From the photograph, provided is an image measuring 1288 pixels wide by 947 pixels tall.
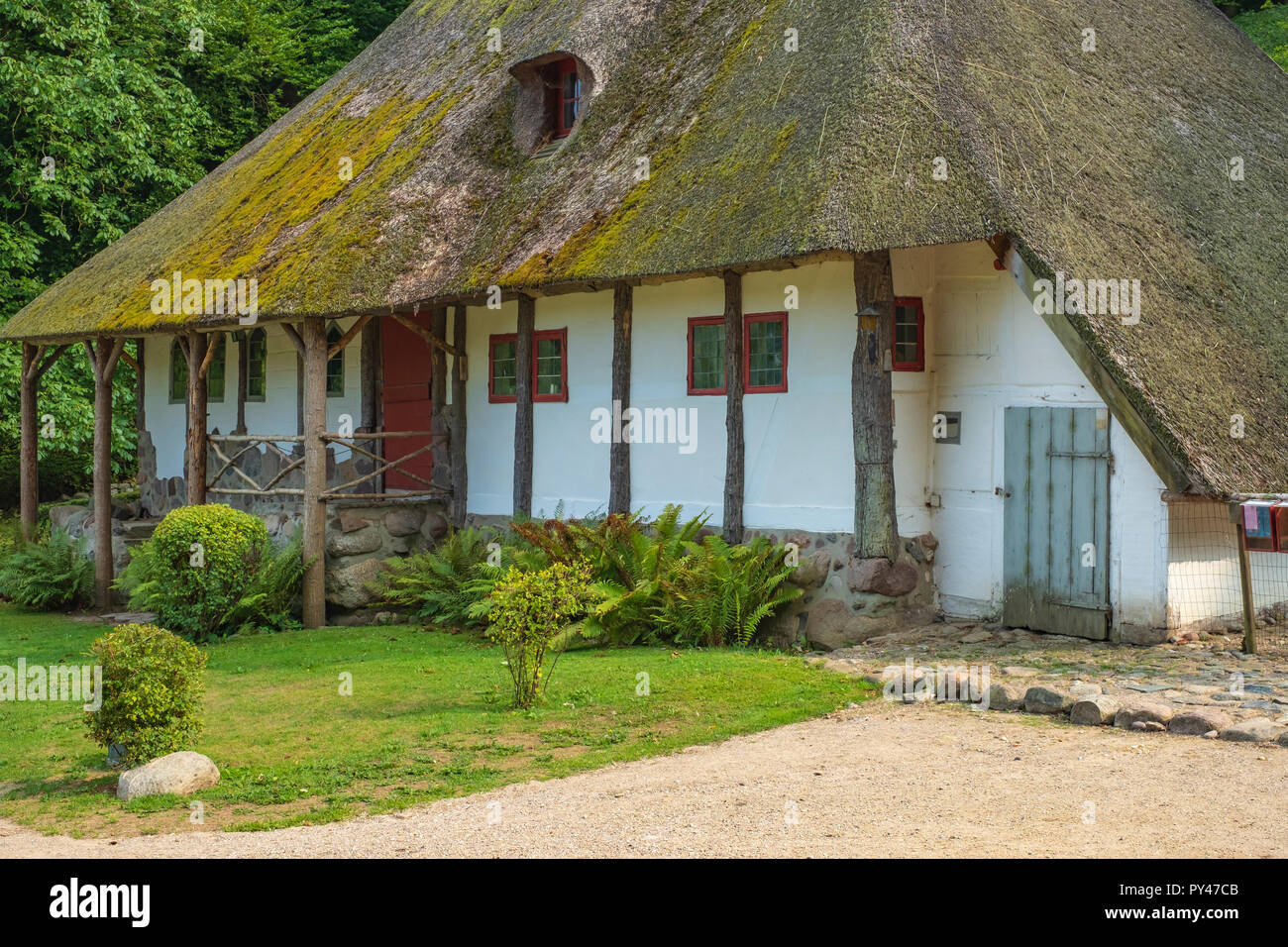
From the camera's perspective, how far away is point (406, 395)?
57.9 feet

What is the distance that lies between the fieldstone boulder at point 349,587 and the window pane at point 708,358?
15.3 feet

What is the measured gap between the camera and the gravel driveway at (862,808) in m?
6.42

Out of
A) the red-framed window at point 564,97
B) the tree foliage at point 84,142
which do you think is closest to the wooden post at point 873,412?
the red-framed window at point 564,97

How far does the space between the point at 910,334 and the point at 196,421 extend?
9104mm

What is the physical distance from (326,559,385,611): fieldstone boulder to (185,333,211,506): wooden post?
2522 mm

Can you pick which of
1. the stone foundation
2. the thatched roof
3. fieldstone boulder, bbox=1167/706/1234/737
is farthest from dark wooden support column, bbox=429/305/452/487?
fieldstone boulder, bbox=1167/706/1234/737

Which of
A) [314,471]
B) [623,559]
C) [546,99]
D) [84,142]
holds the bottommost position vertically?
[623,559]

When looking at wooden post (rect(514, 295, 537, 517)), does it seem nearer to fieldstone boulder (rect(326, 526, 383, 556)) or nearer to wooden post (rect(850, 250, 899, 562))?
fieldstone boulder (rect(326, 526, 383, 556))

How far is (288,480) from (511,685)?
319 inches

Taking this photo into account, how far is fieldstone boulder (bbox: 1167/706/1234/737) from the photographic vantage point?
8.70 meters

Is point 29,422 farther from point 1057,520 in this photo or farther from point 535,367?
point 1057,520

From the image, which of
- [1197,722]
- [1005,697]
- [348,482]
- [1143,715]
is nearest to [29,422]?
[348,482]

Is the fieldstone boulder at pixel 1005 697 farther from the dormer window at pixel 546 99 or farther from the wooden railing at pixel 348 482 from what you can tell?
the dormer window at pixel 546 99

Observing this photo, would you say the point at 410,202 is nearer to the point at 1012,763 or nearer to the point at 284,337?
the point at 284,337
